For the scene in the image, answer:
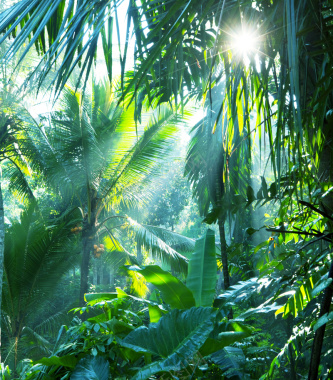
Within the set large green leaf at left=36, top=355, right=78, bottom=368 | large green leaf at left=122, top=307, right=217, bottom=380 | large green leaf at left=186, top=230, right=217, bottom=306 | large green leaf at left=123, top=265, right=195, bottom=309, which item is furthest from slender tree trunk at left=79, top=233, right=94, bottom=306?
large green leaf at left=122, top=307, right=217, bottom=380

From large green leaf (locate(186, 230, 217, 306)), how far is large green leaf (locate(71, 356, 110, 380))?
884 millimetres

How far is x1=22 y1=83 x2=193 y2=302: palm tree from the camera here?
7.33 m

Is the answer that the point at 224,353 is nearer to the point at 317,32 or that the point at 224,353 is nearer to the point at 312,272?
the point at 312,272

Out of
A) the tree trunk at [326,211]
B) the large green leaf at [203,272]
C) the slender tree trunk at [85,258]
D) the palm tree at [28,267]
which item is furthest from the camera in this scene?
the slender tree trunk at [85,258]

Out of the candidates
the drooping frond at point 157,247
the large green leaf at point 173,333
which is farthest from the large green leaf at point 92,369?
the drooping frond at point 157,247

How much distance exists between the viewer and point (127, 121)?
732 cm

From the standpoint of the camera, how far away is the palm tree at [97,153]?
7.33 metres

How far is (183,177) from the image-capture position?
738 centimetres

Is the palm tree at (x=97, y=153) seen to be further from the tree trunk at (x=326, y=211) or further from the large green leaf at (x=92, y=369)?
the tree trunk at (x=326, y=211)

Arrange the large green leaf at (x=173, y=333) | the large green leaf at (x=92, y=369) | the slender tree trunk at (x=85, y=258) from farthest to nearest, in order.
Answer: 1. the slender tree trunk at (x=85, y=258)
2. the large green leaf at (x=92, y=369)
3. the large green leaf at (x=173, y=333)

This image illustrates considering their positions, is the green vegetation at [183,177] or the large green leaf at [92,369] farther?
the large green leaf at [92,369]

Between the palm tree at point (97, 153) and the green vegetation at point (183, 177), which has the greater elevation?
the palm tree at point (97, 153)

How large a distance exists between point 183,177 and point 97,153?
176 centimetres

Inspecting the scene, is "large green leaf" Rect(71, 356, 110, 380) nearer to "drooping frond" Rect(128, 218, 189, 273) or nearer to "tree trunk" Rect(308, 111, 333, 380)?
"tree trunk" Rect(308, 111, 333, 380)
